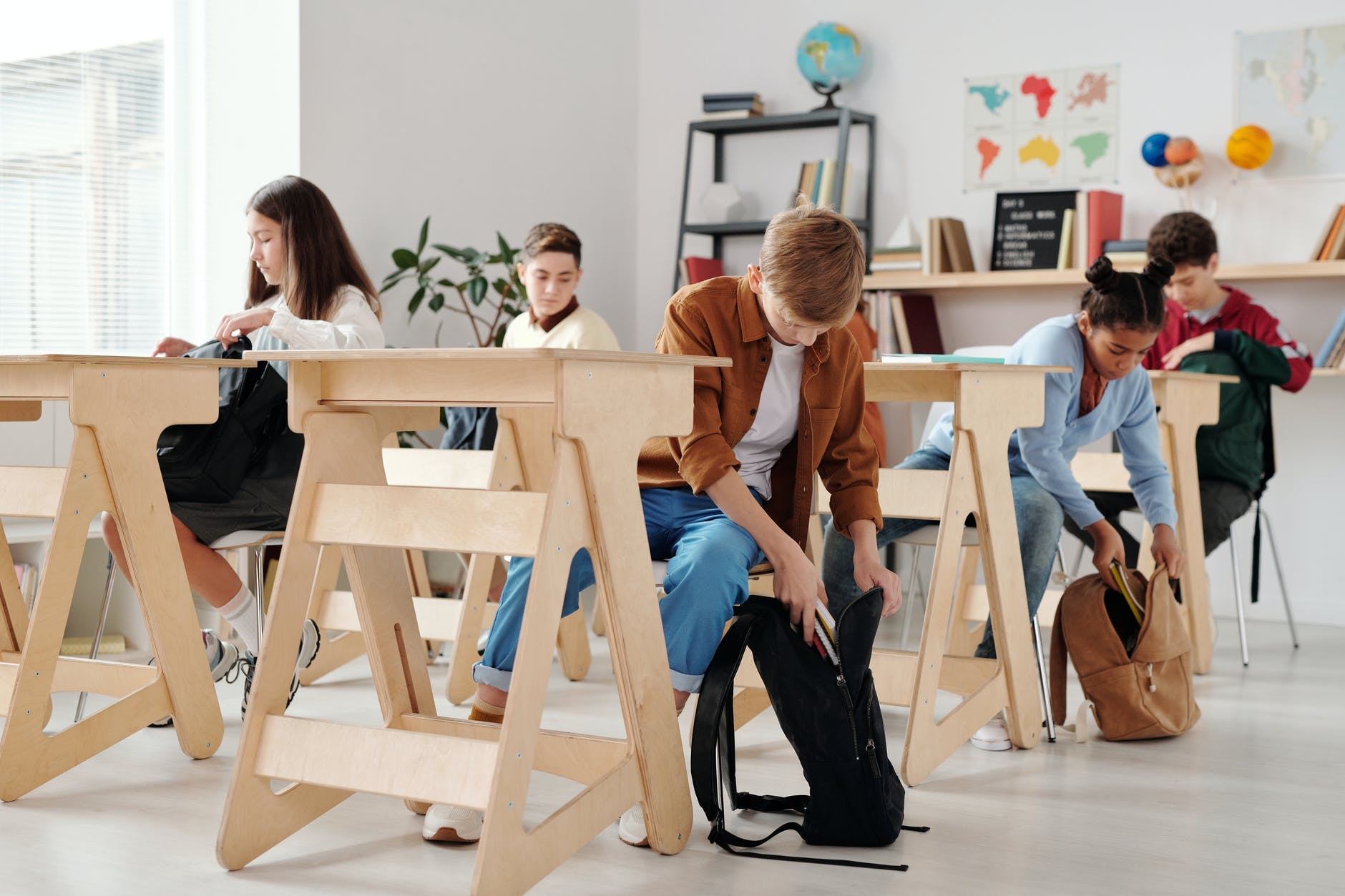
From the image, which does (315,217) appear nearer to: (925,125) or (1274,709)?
(1274,709)

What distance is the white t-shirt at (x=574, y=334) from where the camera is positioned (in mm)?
3639

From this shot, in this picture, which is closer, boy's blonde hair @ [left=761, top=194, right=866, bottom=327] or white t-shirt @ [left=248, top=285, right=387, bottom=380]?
boy's blonde hair @ [left=761, top=194, right=866, bottom=327]

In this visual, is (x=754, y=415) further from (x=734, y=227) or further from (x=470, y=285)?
(x=734, y=227)

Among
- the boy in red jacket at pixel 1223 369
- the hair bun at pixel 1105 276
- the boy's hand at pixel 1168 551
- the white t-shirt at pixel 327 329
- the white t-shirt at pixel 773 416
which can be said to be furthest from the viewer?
the boy in red jacket at pixel 1223 369

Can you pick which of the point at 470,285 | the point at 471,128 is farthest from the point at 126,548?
the point at 471,128

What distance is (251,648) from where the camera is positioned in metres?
2.58

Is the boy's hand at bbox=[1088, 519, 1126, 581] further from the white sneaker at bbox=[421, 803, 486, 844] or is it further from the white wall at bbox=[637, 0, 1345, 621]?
the white wall at bbox=[637, 0, 1345, 621]

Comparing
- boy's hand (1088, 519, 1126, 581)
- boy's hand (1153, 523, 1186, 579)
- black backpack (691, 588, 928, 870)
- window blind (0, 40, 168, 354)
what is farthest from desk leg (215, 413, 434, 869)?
window blind (0, 40, 168, 354)

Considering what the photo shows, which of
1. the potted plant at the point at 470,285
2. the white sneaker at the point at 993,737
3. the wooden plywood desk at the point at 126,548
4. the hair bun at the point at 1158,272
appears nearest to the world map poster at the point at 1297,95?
the hair bun at the point at 1158,272

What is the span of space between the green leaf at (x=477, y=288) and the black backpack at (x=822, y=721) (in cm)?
253

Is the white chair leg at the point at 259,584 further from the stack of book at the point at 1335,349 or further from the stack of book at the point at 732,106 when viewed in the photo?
the stack of book at the point at 1335,349

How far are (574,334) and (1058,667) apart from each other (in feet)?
5.35

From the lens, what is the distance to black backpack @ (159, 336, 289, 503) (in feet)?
8.08

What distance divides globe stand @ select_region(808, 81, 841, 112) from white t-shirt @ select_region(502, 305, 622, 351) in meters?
1.57
